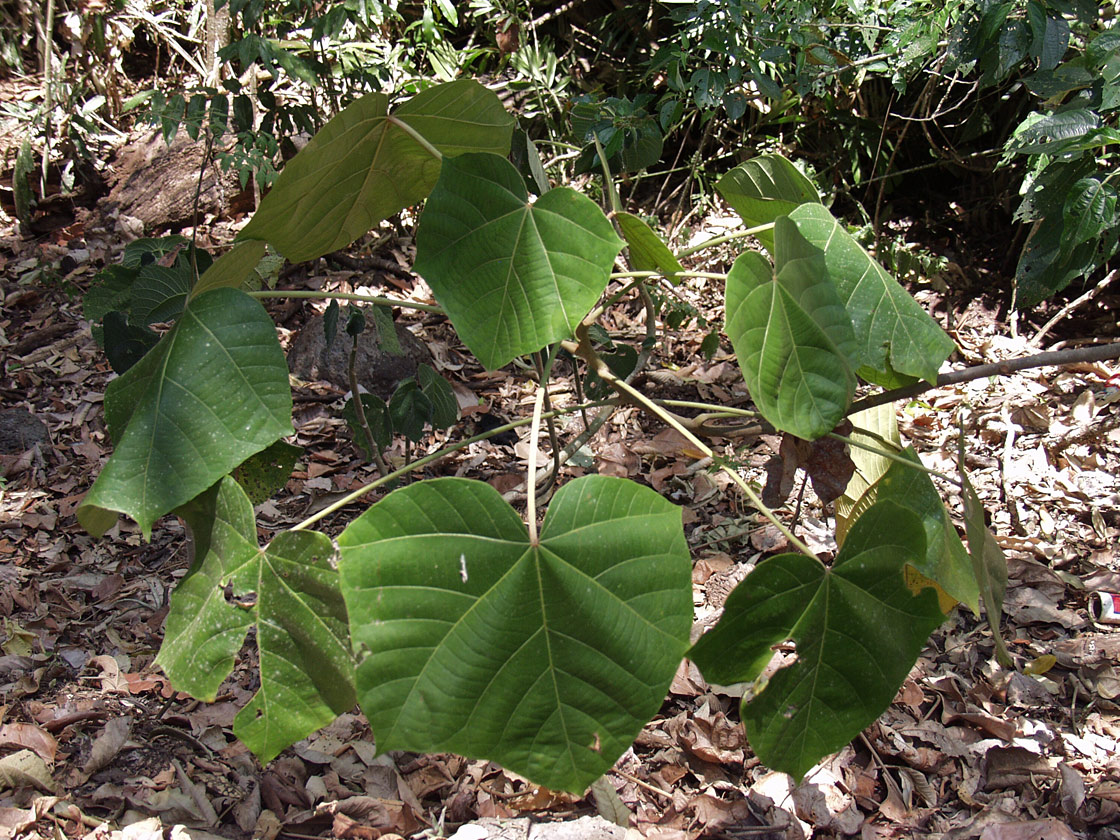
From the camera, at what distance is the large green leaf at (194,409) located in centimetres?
74

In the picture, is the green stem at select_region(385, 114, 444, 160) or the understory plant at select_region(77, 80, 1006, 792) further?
the green stem at select_region(385, 114, 444, 160)

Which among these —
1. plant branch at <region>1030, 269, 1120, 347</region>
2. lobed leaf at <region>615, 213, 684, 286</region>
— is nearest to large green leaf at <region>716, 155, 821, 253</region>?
lobed leaf at <region>615, 213, 684, 286</region>

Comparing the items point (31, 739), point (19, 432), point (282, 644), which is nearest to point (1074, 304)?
point (282, 644)

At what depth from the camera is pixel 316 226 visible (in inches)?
39.4

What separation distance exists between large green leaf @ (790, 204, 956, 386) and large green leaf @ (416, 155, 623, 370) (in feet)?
0.93

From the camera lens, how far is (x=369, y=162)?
971mm

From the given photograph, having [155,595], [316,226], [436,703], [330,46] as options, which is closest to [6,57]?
[330,46]

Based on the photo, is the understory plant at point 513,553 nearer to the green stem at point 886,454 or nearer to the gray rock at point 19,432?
the green stem at point 886,454

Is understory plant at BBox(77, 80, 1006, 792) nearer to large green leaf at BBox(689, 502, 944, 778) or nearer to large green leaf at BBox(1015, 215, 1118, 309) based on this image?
large green leaf at BBox(689, 502, 944, 778)

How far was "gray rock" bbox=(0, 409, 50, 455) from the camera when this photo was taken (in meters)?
2.38

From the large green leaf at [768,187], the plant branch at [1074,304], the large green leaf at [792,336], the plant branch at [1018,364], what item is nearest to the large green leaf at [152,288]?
the large green leaf at [768,187]

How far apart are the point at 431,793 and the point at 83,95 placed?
3.42 metres

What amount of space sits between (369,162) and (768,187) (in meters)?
0.50

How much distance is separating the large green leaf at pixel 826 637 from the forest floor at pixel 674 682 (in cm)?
61
